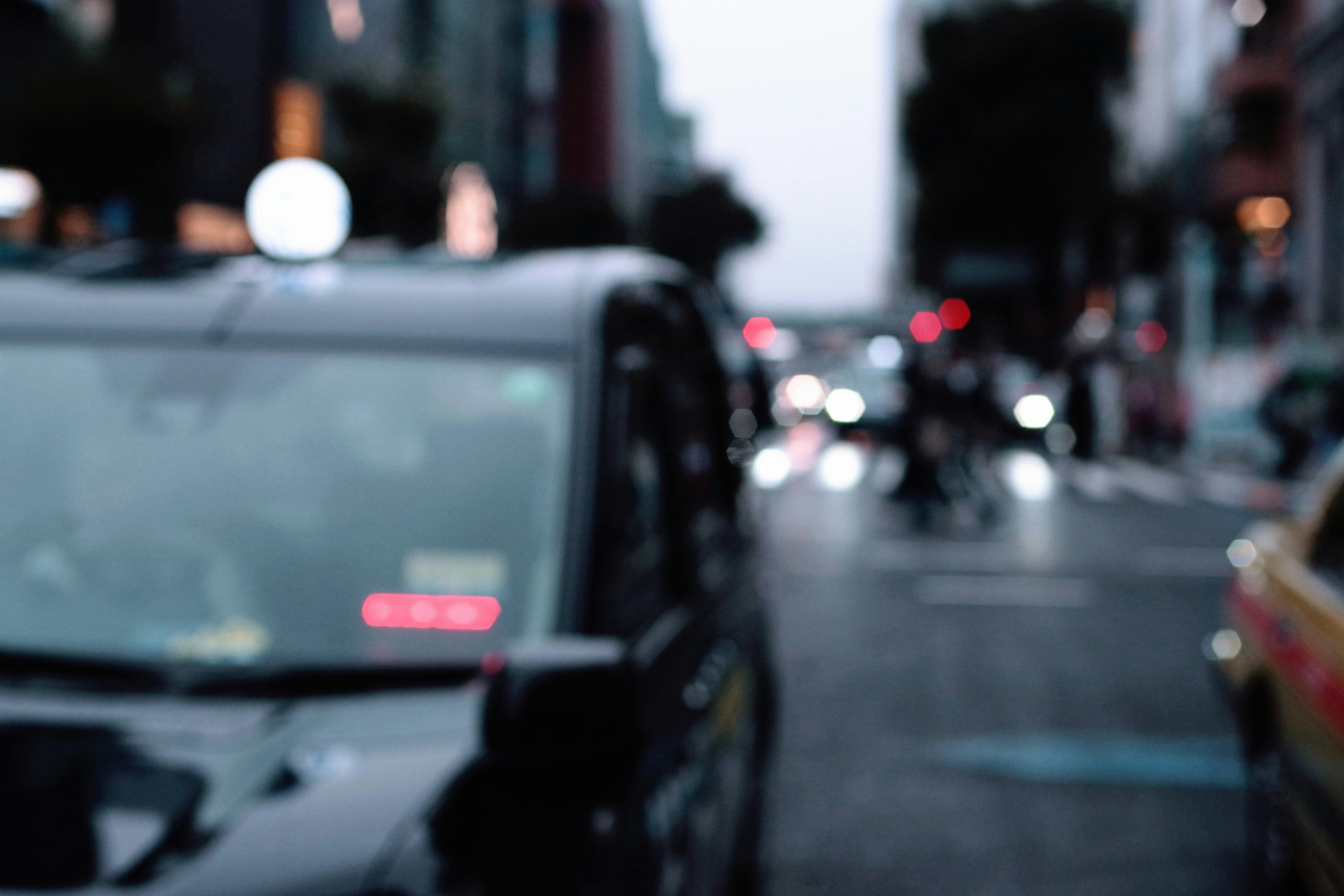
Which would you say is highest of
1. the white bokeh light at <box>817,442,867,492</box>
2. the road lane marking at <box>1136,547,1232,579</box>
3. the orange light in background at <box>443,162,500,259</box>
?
the orange light in background at <box>443,162,500,259</box>

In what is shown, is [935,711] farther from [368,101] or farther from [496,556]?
→ [368,101]

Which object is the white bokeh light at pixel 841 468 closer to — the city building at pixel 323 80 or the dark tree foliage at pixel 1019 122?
the city building at pixel 323 80

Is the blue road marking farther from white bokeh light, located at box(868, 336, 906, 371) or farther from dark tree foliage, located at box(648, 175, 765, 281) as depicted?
dark tree foliage, located at box(648, 175, 765, 281)

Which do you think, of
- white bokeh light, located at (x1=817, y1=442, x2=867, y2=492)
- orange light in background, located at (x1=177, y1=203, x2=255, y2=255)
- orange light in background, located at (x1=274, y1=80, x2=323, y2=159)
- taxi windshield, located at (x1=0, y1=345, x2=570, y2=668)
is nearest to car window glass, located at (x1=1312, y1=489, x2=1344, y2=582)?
taxi windshield, located at (x1=0, y1=345, x2=570, y2=668)

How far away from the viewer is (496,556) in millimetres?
2676

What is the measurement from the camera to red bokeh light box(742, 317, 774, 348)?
1793 inches

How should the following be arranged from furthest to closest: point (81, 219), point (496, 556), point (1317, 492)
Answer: point (81, 219) < point (1317, 492) < point (496, 556)

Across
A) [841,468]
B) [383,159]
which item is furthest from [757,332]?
[841,468]

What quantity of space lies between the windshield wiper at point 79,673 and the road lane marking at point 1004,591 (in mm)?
8829

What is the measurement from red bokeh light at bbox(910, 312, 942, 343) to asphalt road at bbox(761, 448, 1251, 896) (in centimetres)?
3723

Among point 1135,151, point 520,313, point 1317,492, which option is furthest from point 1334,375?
point 1135,151

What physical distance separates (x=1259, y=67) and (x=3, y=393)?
42311mm

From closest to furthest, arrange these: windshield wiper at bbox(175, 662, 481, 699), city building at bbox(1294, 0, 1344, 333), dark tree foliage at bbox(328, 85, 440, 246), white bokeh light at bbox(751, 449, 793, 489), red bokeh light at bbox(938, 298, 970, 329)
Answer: windshield wiper at bbox(175, 662, 481, 699) → white bokeh light at bbox(751, 449, 793, 489) → city building at bbox(1294, 0, 1344, 333) → dark tree foliage at bbox(328, 85, 440, 246) → red bokeh light at bbox(938, 298, 970, 329)

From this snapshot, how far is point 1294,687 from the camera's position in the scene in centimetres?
418
